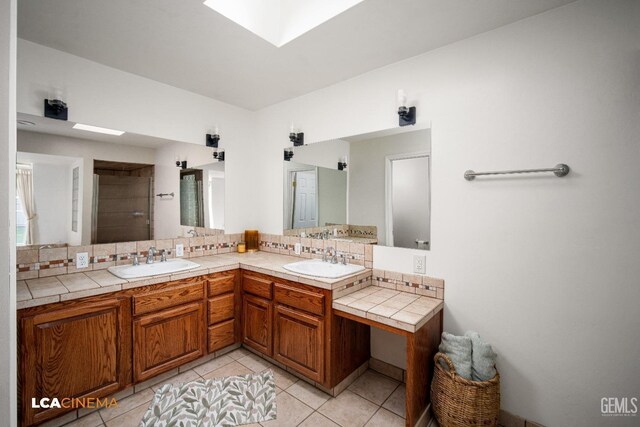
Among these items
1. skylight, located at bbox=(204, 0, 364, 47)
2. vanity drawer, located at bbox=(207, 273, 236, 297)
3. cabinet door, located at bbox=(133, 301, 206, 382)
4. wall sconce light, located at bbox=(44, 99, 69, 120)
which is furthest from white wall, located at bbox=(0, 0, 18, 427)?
vanity drawer, located at bbox=(207, 273, 236, 297)

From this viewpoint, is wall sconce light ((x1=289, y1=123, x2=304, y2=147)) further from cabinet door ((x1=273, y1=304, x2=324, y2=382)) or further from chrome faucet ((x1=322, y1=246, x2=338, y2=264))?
cabinet door ((x1=273, y1=304, x2=324, y2=382))

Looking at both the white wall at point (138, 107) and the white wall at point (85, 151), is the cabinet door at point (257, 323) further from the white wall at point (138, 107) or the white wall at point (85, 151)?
the white wall at point (85, 151)

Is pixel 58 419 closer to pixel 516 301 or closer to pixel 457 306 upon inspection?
pixel 457 306

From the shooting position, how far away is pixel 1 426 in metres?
0.87

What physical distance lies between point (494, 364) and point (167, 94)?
3236mm

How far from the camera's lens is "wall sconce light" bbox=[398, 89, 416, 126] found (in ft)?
6.42

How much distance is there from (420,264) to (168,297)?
1.85 m

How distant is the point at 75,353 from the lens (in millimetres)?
1645

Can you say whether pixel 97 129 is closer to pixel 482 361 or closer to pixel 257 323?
pixel 257 323

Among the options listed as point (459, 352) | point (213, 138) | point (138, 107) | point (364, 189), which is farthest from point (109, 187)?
point (459, 352)

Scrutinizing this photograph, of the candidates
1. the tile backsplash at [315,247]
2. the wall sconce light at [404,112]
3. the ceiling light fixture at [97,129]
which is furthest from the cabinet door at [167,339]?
the wall sconce light at [404,112]

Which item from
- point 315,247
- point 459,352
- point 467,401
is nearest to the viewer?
point 467,401

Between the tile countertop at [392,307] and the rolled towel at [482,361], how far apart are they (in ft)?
0.92

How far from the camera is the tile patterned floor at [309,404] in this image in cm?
170
